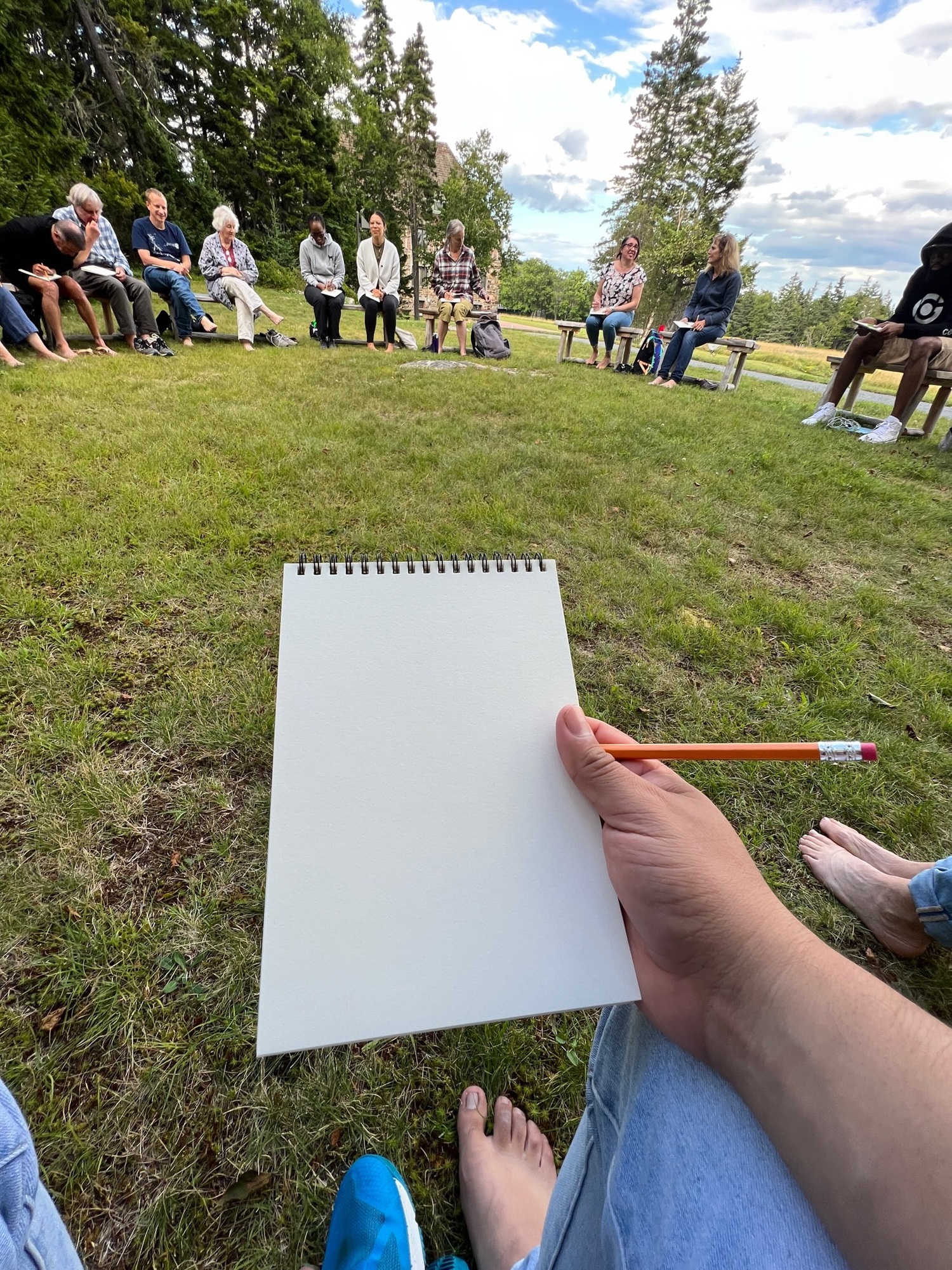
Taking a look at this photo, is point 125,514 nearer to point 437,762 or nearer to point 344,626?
point 344,626

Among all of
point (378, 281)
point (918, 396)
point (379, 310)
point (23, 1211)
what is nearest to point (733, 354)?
point (918, 396)

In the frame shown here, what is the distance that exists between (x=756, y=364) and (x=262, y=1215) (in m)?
17.5

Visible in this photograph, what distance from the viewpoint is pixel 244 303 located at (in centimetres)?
634

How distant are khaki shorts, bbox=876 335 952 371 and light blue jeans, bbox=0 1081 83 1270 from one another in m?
7.52

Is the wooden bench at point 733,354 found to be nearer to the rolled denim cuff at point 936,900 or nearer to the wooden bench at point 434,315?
the wooden bench at point 434,315

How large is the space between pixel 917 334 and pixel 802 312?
6941 centimetres

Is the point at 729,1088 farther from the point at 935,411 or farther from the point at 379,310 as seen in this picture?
the point at 379,310

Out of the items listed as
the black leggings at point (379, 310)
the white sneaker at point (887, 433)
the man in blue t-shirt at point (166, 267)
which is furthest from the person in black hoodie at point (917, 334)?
the man in blue t-shirt at point (166, 267)

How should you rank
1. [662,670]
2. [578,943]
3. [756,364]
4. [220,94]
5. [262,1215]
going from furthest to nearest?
[220,94], [756,364], [662,670], [262,1215], [578,943]

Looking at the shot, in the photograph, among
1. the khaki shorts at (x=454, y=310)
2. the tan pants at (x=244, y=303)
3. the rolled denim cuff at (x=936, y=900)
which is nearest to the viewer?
the rolled denim cuff at (x=936, y=900)

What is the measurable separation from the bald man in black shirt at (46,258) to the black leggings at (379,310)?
3131 mm

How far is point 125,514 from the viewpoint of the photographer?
8.50 feet

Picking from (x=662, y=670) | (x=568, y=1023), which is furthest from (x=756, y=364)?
(x=568, y=1023)

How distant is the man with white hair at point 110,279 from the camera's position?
5406mm
